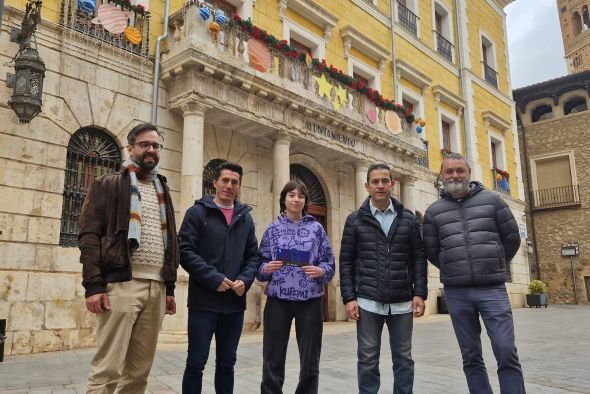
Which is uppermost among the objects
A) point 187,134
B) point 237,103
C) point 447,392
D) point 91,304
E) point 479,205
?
point 237,103

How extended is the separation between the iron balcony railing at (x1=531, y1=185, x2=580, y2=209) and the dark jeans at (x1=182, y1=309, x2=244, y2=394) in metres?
27.3

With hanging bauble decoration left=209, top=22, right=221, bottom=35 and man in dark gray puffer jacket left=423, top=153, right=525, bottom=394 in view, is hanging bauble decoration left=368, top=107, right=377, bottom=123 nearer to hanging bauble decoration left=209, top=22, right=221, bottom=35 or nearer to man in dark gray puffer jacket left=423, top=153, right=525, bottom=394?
hanging bauble decoration left=209, top=22, right=221, bottom=35

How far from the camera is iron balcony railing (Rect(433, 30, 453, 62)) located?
66.0 feet

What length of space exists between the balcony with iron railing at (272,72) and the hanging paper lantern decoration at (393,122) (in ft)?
0.11

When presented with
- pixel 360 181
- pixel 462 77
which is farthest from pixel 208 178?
pixel 462 77

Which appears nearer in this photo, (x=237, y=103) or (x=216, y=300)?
(x=216, y=300)

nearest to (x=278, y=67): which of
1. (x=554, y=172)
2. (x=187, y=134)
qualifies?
(x=187, y=134)

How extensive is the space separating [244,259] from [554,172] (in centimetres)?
2858

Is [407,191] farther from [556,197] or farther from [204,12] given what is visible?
[556,197]

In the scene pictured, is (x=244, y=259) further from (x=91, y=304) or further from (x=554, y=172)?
(x=554, y=172)

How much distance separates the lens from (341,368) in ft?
19.4

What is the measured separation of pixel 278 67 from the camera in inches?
446

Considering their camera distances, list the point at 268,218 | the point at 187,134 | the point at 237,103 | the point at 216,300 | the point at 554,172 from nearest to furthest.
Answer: the point at 216,300 < the point at 187,134 < the point at 237,103 < the point at 268,218 < the point at 554,172

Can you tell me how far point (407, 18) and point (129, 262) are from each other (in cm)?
1803
